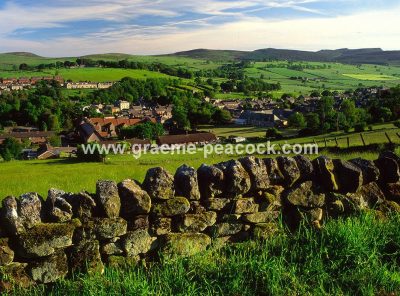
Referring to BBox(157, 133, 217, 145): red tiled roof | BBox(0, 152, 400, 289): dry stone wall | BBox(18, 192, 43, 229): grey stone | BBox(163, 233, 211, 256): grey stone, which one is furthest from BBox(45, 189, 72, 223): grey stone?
BBox(157, 133, 217, 145): red tiled roof

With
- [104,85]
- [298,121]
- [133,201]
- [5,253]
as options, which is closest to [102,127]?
[298,121]

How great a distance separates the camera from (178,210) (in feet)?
17.2

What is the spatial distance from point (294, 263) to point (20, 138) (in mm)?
92323

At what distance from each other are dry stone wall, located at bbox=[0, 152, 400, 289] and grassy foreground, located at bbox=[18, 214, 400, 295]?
0.86ft

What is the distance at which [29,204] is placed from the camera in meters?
4.66

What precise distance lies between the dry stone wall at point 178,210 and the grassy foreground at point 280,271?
0.86 feet

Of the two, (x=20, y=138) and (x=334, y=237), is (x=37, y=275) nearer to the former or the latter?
(x=334, y=237)

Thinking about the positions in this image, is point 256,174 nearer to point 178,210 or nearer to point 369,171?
point 178,210

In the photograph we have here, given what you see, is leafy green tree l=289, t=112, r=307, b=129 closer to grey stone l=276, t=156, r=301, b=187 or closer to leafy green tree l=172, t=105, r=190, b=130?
leafy green tree l=172, t=105, r=190, b=130

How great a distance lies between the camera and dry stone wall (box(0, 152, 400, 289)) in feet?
15.0

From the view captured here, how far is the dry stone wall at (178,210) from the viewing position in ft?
15.0

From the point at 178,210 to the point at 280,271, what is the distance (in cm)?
151

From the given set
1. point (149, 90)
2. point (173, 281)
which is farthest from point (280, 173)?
point (149, 90)

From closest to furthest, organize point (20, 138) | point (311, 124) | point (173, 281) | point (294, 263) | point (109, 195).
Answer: point (173, 281), point (294, 263), point (109, 195), point (311, 124), point (20, 138)
